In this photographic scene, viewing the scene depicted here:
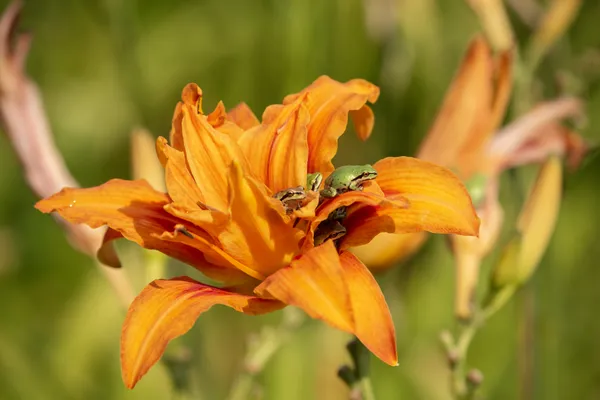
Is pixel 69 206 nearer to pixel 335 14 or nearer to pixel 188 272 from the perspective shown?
pixel 188 272

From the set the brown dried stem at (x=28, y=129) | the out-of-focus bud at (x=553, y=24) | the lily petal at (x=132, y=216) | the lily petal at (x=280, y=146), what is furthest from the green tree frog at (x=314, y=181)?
the out-of-focus bud at (x=553, y=24)

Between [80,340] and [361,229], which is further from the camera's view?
[80,340]

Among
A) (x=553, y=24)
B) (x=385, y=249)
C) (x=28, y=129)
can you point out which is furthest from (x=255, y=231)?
(x=553, y=24)

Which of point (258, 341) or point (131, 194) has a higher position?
point (131, 194)

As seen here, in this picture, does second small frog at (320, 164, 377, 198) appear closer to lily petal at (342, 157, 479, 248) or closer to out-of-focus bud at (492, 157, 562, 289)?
lily petal at (342, 157, 479, 248)

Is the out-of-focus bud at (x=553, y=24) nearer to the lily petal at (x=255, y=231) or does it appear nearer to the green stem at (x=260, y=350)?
the green stem at (x=260, y=350)

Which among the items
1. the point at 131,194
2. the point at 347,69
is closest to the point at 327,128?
the point at 131,194

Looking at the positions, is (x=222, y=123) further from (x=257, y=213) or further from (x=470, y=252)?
(x=470, y=252)
